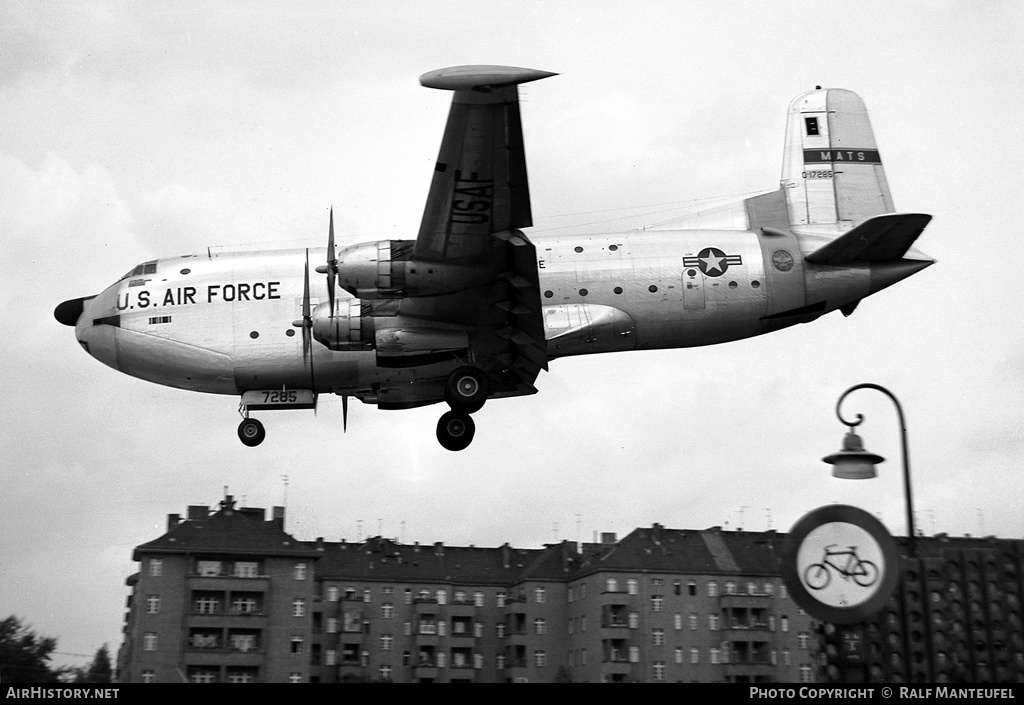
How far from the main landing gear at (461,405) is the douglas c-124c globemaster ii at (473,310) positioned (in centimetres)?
3

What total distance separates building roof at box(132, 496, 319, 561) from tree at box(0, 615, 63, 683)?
7.59m

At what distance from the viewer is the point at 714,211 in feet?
94.0

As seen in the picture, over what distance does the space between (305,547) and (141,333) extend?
864 cm

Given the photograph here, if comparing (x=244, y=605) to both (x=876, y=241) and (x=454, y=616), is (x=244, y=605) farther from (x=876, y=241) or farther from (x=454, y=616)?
(x=876, y=241)

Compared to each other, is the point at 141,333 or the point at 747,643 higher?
the point at 141,333

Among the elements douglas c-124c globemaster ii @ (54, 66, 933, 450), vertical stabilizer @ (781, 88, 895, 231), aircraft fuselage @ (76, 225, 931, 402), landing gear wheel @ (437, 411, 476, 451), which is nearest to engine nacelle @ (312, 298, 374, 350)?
douglas c-124c globemaster ii @ (54, 66, 933, 450)

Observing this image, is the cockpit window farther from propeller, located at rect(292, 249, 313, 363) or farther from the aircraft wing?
the aircraft wing

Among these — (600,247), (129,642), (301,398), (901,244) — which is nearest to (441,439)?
(301,398)

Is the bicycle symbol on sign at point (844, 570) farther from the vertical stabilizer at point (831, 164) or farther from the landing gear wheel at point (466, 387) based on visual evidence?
the vertical stabilizer at point (831, 164)

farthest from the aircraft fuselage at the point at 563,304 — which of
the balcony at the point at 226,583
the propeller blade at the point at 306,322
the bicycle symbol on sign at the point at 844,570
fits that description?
the bicycle symbol on sign at the point at 844,570

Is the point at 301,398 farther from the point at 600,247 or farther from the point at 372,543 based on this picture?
the point at 372,543

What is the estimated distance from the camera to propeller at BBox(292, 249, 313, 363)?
25414mm
